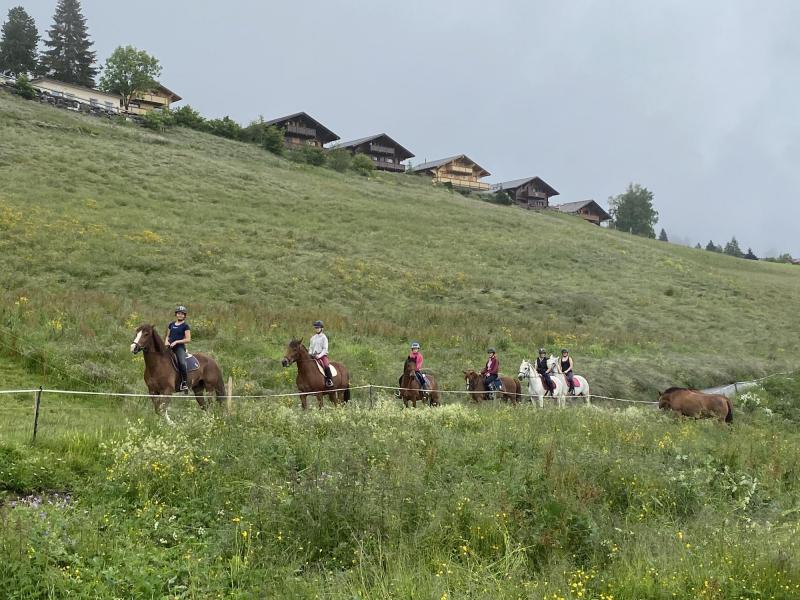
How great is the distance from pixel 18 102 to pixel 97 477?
6271 centimetres

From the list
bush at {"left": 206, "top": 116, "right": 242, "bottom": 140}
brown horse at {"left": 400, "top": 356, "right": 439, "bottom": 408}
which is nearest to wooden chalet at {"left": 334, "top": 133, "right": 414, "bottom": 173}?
bush at {"left": 206, "top": 116, "right": 242, "bottom": 140}

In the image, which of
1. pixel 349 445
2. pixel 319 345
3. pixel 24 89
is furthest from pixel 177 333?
pixel 24 89

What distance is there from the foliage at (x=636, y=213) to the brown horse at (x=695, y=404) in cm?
11596

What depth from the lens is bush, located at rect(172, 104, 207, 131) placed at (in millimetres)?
73062

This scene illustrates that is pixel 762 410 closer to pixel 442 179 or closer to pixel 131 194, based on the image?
pixel 131 194

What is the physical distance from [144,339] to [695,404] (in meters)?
13.8

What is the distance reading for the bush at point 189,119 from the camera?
73.1 m

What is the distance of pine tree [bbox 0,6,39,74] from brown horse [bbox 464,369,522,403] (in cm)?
8936

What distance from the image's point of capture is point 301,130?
3627 inches

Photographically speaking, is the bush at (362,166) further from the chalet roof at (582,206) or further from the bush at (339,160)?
the chalet roof at (582,206)

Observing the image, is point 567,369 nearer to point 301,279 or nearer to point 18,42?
point 301,279

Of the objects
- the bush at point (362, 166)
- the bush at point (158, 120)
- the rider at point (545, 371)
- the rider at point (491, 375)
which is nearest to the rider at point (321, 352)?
the rider at point (491, 375)

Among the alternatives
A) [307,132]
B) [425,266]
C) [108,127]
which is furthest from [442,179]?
[425,266]

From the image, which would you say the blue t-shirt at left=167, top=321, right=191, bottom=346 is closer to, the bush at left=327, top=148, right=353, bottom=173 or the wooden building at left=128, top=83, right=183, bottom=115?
the bush at left=327, top=148, right=353, bottom=173
